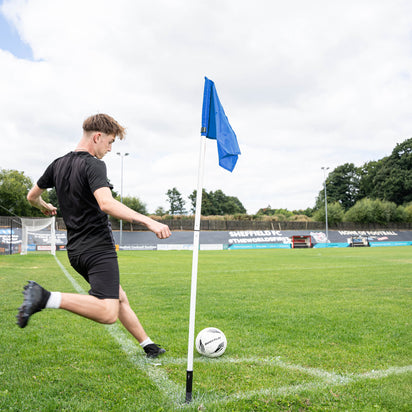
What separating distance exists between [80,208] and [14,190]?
157ft

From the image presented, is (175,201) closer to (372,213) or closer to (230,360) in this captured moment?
(372,213)

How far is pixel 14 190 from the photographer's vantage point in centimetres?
4547

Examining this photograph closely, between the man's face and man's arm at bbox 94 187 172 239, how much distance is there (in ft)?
1.97

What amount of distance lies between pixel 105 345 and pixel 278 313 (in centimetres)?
300

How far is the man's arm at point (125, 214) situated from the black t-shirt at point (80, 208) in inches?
12.3


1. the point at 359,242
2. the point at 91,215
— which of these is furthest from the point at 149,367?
the point at 359,242

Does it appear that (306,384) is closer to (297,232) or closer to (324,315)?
(324,315)

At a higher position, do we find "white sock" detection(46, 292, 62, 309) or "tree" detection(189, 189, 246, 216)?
"tree" detection(189, 189, 246, 216)

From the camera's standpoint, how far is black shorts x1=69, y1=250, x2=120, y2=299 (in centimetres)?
297

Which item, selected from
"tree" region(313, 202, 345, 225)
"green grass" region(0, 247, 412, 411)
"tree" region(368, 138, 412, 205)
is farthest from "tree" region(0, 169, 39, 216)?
"tree" region(368, 138, 412, 205)

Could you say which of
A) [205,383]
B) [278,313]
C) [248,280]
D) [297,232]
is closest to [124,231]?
[297,232]

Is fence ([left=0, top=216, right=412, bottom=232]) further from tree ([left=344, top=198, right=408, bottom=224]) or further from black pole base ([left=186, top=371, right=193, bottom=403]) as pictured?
black pole base ([left=186, top=371, right=193, bottom=403])

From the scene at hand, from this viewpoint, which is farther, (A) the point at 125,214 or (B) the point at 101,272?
(B) the point at 101,272

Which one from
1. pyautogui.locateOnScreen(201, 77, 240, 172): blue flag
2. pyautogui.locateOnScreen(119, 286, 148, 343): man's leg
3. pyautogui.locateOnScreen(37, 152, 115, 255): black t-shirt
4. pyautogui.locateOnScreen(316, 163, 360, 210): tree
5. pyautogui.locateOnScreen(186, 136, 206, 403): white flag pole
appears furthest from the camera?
pyautogui.locateOnScreen(316, 163, 360, 210): tree
